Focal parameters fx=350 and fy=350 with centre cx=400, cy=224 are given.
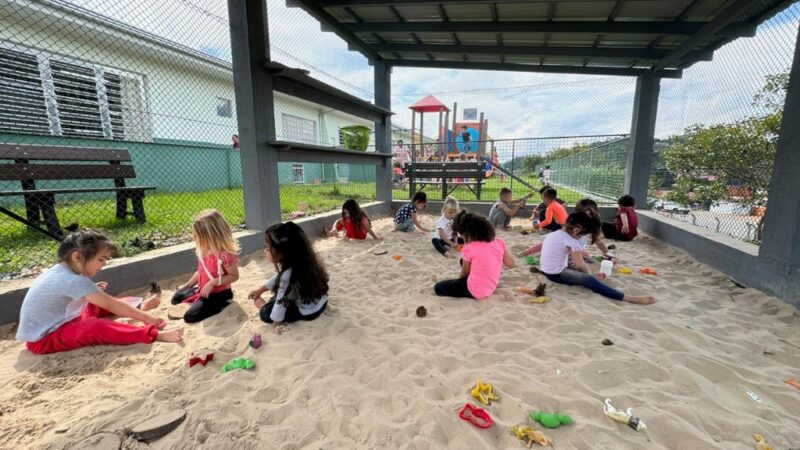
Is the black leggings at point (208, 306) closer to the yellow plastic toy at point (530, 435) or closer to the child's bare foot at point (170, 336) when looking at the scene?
the child's bare foot at point (170, 336)

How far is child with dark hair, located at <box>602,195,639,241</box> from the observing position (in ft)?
21.9

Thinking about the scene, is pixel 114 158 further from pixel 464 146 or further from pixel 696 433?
pixel 464 146

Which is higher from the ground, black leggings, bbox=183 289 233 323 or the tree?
the tree

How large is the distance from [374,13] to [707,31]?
583 centimetres

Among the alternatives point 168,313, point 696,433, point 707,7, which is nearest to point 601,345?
point 696,433

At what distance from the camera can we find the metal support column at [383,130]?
9.40 metres

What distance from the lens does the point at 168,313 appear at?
131 inches

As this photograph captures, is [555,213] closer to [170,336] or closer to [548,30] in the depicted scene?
[548,30]

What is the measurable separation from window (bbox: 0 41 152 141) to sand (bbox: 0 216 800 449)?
481 cm

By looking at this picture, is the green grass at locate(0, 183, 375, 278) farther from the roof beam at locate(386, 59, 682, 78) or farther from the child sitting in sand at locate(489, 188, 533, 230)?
the roof beam at locate(386, 59, 682, 78)

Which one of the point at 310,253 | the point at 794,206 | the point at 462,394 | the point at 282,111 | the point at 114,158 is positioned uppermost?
the point at 282,111

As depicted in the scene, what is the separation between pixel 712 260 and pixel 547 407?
4.48 metres

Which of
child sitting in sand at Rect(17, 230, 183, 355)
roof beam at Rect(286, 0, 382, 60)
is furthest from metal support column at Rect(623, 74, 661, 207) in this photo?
child sitting in sand at Rect(17, 230, 183, 355)

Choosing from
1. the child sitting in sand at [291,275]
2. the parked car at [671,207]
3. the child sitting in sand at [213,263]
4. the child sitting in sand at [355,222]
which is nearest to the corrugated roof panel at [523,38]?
the parked car at [671,207]
